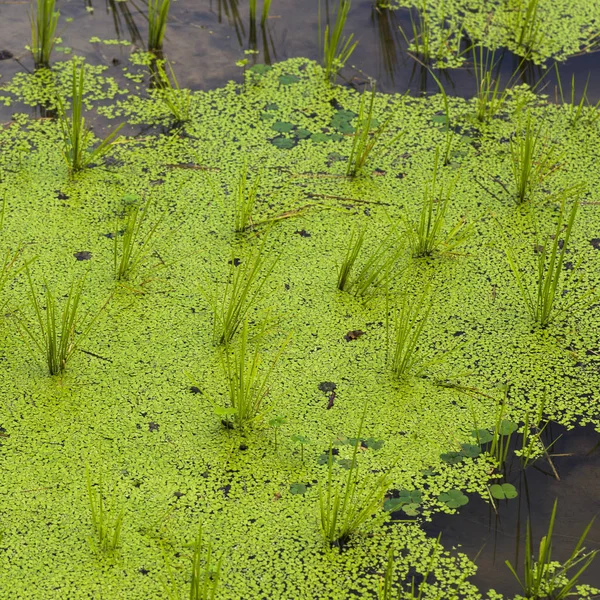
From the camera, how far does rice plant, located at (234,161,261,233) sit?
304cm

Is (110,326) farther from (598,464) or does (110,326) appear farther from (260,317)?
(598,464)

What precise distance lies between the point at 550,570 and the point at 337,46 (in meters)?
2.61

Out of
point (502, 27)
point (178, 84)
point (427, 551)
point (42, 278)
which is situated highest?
point (502, 27)

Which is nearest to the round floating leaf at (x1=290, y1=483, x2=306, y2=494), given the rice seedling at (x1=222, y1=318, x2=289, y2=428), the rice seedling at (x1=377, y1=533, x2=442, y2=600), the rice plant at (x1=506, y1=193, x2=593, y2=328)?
the rice seedling at (x1=222, y1=318, x2=289, y2=428)

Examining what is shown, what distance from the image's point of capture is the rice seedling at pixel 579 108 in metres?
3.64

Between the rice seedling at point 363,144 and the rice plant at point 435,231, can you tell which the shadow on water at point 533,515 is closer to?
the rice plant at point 435,231

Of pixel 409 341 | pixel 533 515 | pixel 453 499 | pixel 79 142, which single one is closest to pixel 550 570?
pixel 533 515

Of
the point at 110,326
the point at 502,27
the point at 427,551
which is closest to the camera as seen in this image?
the point at 427,551

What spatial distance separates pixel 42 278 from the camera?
2883mm

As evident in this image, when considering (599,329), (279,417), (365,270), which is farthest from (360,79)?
(279,417)

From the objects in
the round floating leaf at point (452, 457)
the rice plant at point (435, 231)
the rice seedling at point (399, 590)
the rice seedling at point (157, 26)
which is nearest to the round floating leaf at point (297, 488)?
the rice seedling at point (399, 590)

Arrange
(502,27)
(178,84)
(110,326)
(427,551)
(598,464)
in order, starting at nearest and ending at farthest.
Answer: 1. (427,551)
2. (598,464)
3. (110,326)
4. (178,84)
5. (502,27)

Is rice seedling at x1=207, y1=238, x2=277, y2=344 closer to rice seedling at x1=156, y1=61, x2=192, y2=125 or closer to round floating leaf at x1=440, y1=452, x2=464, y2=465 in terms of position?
round floating leaf at x1=440, y1=452, x2=464, y2=465

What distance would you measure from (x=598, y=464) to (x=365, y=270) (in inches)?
35.9
